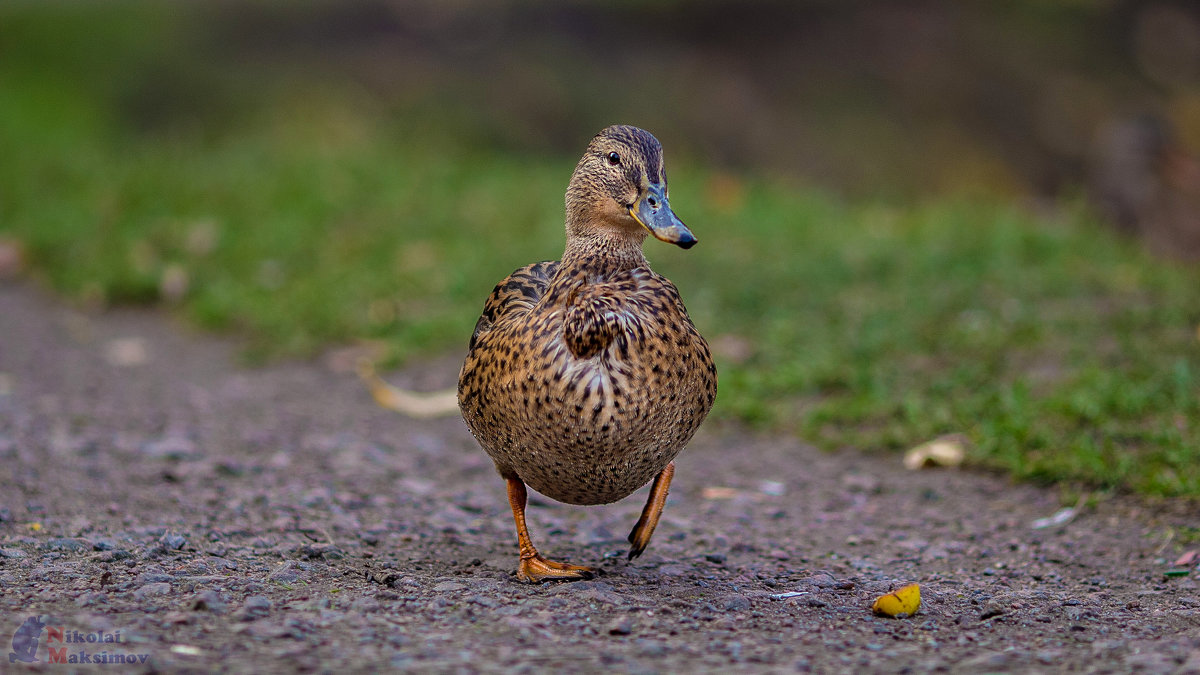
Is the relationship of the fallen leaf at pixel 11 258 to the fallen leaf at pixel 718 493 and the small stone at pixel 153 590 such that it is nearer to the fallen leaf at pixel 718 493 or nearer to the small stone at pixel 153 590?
the fallen leaf at pixel 718 493

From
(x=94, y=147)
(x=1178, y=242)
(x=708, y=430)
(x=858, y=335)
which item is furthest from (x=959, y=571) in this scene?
(x=94, y=147)

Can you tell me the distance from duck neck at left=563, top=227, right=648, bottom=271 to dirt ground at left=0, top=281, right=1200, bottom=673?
879 millimetres

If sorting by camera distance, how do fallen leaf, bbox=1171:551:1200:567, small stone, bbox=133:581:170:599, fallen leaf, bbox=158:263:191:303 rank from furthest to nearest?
1. fallen leaf, bbox=158:263:191:303
2. fallen leaf, bbox=1171:551:1200:567
3. small stone, bbox=133:581:170:599

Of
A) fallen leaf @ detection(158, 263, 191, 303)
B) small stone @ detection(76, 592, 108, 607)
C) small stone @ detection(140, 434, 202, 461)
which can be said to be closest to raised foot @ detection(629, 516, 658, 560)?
small stone @ detection(76, 592, 108, 607)

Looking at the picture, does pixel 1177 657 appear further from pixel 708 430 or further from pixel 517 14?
pixel 517 14

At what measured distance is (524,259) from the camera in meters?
7.48

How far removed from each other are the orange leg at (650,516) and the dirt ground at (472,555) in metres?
0.09

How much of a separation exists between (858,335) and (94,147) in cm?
681

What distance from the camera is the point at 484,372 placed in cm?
333

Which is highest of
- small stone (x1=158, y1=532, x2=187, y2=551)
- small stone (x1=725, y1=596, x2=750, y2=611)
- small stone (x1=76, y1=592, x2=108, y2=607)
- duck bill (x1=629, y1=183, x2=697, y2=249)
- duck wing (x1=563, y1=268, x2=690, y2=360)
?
duck bill (x1=629, y1=183, x2=697, y2=249)

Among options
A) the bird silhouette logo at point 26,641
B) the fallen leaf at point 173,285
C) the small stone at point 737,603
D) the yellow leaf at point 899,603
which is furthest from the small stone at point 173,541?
the fallen leaf at point 173,285

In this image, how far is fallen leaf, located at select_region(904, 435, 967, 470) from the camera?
15.4 ft

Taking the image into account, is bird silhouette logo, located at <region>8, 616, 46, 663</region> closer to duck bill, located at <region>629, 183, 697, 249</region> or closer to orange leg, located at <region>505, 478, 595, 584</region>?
orange leg, located at <region>505, 478, 595, 584</region>

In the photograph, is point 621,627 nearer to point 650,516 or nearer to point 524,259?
point 650,516
